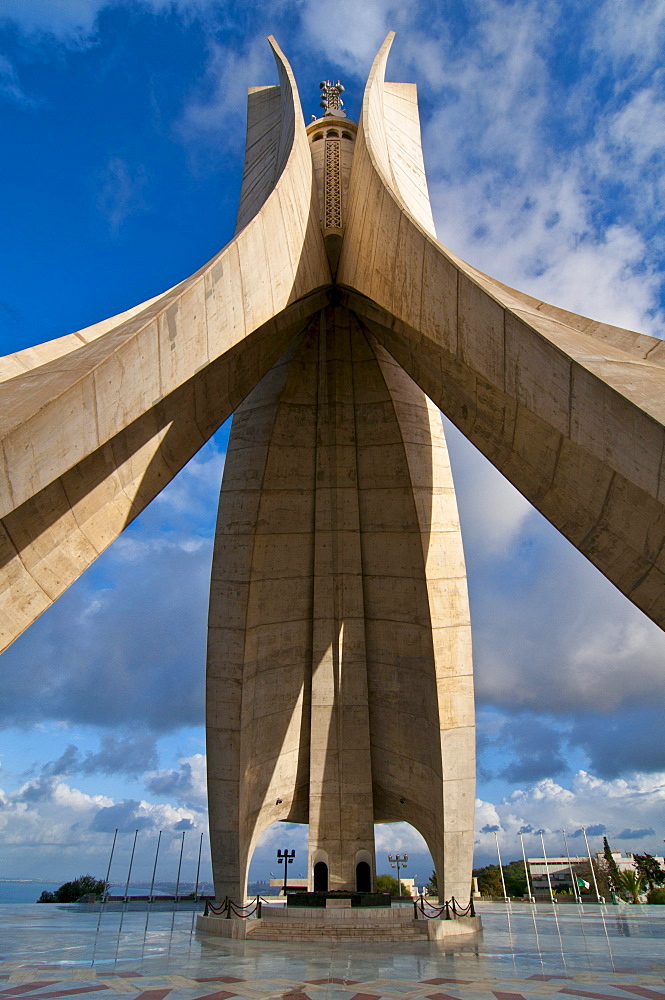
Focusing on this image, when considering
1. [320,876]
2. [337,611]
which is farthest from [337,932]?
[337,611]

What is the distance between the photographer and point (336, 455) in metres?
14.6

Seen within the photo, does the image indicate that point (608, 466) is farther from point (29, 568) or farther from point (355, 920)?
point (355, 920)

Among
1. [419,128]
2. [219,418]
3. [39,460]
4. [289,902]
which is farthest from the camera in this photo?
[419,128]

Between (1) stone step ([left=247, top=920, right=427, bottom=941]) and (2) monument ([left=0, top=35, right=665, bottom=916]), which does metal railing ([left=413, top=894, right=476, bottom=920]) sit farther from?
(1) stone step ([left=247, top=920, right=427, bottom=941])

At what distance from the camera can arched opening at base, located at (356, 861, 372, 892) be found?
1427 centimetres

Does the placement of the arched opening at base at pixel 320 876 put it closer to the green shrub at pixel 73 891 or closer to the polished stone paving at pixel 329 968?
the polished stone paving at pixel 329 968

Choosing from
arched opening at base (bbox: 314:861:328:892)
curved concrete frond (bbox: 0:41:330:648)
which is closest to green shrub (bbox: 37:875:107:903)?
arched opening at base (bbox: 314:861:328:892)

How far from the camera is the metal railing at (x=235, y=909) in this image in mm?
12312

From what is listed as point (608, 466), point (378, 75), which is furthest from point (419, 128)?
point (608, 466)

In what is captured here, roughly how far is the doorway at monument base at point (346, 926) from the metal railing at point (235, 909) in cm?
32

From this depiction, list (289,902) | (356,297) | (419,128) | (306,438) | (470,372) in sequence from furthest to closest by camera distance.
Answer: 1. (419,128)
2. (306,438)
3. (289,902)
4. (356,297)
5. (470,372)

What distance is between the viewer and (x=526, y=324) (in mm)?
5969

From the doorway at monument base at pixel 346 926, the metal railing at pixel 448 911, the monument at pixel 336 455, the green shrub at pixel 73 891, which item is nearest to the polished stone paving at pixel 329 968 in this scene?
the doorway at monument base at pixel 346 926

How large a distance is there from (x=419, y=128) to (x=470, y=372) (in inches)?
430
